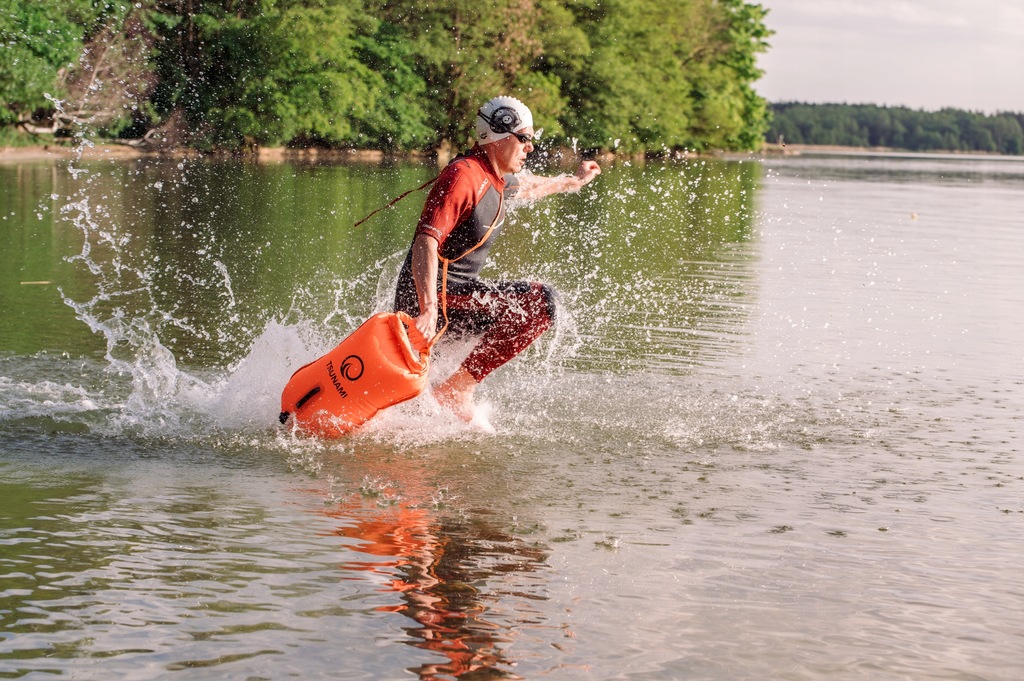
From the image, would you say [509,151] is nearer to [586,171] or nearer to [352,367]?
[586,171]

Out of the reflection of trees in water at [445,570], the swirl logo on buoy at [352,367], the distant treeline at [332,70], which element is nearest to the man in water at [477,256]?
the swirl logo on buoy at [352,367]

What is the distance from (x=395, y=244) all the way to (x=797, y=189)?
88.3ft

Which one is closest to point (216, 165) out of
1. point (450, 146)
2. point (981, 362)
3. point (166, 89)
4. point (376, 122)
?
point (166, 89)

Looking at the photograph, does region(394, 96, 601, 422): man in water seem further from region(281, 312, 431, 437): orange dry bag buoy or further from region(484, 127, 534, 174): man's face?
region(281, 312, 431, 437): orange dry bag buoy

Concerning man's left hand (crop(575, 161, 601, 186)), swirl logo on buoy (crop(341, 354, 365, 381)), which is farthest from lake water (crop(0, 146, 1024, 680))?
man's left hand (crop(575, 161, 601, 186))

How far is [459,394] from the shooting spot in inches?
324

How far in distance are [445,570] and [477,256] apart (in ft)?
8.78

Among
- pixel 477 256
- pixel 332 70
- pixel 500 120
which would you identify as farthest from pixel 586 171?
pixel 332 70

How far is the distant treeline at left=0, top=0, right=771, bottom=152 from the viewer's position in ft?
147

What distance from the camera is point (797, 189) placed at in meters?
44.5

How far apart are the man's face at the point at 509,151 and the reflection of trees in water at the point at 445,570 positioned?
6.70 ft

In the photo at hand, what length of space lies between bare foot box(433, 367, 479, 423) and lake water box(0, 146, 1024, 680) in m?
0.11

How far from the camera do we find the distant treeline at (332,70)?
147 ft

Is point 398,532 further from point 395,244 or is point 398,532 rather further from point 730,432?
point 395,244
